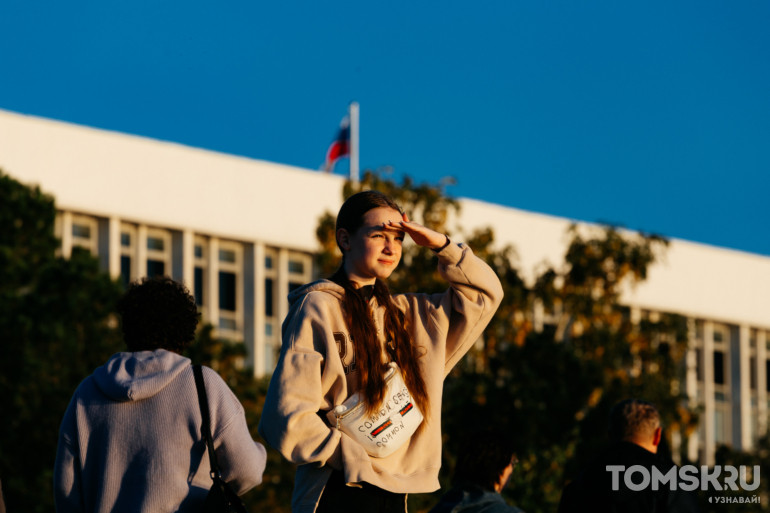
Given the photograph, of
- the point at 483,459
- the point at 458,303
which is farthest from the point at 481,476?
the point at 458,303

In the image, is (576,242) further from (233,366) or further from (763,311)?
(763,311)

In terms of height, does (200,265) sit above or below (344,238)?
above

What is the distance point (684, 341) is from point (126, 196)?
16013 mm

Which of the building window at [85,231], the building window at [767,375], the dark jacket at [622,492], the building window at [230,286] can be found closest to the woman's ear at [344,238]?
the dark jacket at [622,492]

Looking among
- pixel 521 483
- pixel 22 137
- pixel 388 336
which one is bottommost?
pixel 521 483

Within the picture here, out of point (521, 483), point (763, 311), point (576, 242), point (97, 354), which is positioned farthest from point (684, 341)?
point (763, 311)

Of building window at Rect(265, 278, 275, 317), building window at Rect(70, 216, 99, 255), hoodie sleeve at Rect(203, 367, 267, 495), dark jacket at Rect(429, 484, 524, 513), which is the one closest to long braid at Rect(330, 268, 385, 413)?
hoodie sleeve at Rect(203, 367, 267, 495)

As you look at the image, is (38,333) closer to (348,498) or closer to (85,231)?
(85,231)

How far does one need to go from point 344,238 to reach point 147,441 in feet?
3.42

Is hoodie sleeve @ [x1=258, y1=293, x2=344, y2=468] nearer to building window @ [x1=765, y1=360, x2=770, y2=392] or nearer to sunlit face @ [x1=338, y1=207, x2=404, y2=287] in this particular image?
sunlit face @ [x1=338, y1=207, x2=404, y2=287]

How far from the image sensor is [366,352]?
5562 millimetres

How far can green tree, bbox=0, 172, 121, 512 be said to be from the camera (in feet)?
83.4

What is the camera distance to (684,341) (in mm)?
34156

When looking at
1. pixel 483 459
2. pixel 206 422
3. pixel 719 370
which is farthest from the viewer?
pixel 719 370
